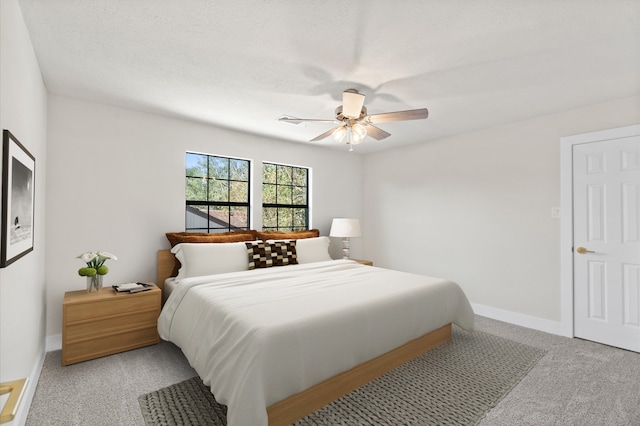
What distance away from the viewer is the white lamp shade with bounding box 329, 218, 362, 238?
14.8ft

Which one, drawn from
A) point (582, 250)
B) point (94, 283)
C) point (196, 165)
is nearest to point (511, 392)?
point (582, 250)

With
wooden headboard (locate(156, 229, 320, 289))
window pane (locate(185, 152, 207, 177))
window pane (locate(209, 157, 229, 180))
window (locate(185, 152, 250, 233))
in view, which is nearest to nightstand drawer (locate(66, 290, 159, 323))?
wooden headboard (locate(156, 229, 320, 289))

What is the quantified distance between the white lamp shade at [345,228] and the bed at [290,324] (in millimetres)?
1089

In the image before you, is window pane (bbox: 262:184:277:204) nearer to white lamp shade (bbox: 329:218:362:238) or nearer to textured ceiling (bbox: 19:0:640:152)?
white lamp shade (bbox: 329:218:362:238)

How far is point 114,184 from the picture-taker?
315cm

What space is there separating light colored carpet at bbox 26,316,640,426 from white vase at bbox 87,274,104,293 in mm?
600

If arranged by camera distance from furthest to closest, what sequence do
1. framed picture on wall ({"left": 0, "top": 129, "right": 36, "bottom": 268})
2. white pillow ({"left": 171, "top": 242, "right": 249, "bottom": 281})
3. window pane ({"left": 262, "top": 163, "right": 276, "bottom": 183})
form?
1. window pane ({"left": 262, "top": 163, "right": 276, "bottom": 183})
2. white pillow ({"left": 171, "top": 242, "right": 249, "bottom": 281})
3. framed picture on wall ({"left": 0, "top": 129, "right": 36, "bottom": 268})

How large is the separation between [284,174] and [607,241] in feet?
12.6

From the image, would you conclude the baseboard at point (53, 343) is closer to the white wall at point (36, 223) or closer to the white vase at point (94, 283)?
the white wall at point (36, 223)

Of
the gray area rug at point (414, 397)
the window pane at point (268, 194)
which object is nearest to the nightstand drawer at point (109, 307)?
the gray area rug at point (414, 397)

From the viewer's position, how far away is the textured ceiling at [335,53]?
5.59 ft

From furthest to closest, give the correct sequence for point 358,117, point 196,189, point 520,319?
point 196,189, point 520,319, point 358,117

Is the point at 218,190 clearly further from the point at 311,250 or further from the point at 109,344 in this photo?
the point at 109,344

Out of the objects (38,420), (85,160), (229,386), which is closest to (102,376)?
(38,420)
